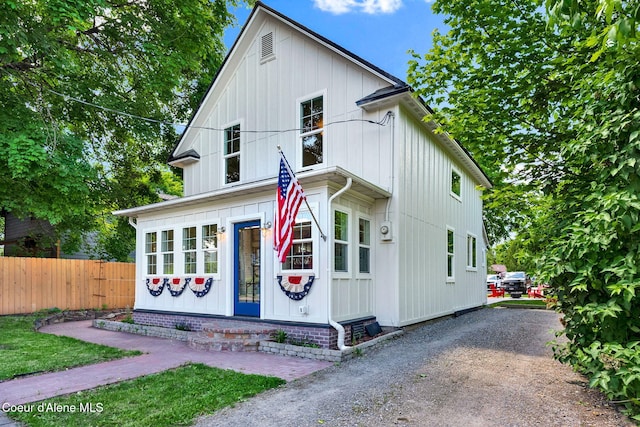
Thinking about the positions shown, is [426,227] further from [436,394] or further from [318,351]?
[436,394]

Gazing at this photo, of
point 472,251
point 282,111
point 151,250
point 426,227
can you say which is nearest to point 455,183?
point 472,251

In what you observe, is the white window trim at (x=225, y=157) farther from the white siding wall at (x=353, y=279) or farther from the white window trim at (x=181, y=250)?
the white siding wall at (x=353, y=279)

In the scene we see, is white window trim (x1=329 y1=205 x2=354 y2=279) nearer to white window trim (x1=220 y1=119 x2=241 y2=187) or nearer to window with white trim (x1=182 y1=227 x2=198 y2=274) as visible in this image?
white window trim (x1=220 y1=119 x2=241 y2=187)

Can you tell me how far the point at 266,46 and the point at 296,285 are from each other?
6.64 meters

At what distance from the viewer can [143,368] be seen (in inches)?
238

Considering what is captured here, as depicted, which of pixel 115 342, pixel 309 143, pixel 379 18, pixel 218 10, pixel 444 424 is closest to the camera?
pixel 444 424

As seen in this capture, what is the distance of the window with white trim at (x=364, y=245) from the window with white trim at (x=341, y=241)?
524 mm

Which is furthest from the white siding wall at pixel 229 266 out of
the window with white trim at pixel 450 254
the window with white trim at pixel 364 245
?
the window with white trim at pixel 450 254

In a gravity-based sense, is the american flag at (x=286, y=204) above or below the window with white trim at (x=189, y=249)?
above

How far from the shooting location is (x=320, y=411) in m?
4.12

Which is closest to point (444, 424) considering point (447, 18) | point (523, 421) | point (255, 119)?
point (523, 421)

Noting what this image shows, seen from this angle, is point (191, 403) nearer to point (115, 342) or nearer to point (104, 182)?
point (115, 342)

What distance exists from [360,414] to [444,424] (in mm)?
818

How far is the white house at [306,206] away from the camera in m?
7.66
